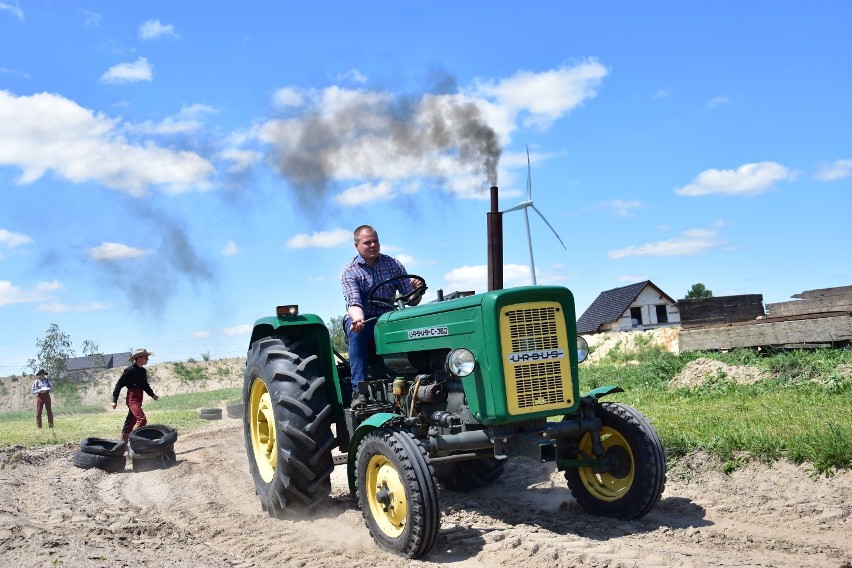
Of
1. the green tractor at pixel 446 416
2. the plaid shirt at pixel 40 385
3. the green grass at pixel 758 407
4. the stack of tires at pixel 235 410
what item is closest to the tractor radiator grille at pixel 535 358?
the green tractor at pixel 446 416

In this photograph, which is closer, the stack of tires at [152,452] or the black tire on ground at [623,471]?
the black tire on ground at [623,471]

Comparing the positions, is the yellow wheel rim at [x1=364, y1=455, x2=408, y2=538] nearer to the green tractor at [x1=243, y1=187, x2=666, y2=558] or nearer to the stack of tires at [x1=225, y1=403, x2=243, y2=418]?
the green tractor at [x1=243, y1=187, x2=666, y2=558]

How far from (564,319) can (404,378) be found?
4.37ft

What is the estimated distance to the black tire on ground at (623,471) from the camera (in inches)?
211

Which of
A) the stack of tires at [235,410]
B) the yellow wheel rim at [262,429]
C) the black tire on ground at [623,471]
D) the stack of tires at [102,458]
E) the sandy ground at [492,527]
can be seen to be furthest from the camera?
the stack of tires at [235,410]

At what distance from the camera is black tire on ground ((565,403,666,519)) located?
17.6 feet

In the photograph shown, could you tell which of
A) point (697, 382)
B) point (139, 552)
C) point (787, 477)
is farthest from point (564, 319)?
point (697, 382)

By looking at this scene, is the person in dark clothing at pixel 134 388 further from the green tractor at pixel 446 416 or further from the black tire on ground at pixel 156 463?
the green tractor at pixel 446 416

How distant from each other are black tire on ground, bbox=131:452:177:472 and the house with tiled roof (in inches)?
992

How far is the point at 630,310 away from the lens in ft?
120

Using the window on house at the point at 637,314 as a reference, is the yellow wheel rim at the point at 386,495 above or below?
below

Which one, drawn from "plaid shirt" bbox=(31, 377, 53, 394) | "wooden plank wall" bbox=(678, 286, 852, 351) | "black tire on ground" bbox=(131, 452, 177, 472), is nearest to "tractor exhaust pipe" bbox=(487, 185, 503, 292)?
"wooden plank wall" bbox=(678, 286, 852, 351)

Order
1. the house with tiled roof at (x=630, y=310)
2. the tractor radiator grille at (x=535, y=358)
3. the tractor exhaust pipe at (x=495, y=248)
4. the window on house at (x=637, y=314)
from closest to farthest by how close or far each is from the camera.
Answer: the tractor radiator grille at (x=535, y=358)
the tractor exhaust pipe at (x=495, y=248)
the house with tiled roof at (x=630, y=310)
the window on house at (x=637, y=314)

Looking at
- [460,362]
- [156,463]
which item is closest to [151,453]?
[156,463]
